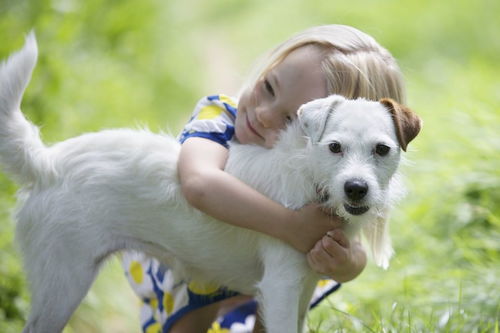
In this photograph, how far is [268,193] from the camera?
290 cm

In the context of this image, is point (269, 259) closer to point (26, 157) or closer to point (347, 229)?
point (347, 229)

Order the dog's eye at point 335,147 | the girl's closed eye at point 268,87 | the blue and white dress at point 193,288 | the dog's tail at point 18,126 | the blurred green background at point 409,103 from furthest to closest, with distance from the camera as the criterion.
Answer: the blurred green background at point 409,103 < the blue and white dress at point 193,288 < the girl's closed eye at point 268,87 < the dog's tail at point 18,126 < the dog's eye at point 335,147

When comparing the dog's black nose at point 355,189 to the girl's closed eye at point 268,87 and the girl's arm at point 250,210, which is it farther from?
the girl's closed eye at point 268,87

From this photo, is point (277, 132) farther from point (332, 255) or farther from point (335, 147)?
point (332, 255)

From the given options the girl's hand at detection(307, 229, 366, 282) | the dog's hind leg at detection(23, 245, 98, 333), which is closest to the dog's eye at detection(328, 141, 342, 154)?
the girl's hand at detection(307, 229, 366, 282)

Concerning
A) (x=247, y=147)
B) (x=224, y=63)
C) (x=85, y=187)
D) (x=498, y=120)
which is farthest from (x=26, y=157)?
(x=224, y=63)

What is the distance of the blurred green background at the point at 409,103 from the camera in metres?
3.95

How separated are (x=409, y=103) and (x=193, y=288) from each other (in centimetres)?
429

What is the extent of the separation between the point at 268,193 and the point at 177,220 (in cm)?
44

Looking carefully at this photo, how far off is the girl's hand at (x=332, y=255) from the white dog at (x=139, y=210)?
0.07m

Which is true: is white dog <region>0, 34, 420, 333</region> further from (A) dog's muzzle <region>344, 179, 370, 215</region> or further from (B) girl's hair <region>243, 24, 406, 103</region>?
(B) girl's hair <region>243, 24, 406, 103</region>

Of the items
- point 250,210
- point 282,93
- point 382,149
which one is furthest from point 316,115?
point 250,210

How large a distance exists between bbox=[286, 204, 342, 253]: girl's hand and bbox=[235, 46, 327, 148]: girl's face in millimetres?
399

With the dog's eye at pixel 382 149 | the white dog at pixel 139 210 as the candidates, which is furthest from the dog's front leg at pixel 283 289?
the dog's eye at pixel 382 149
